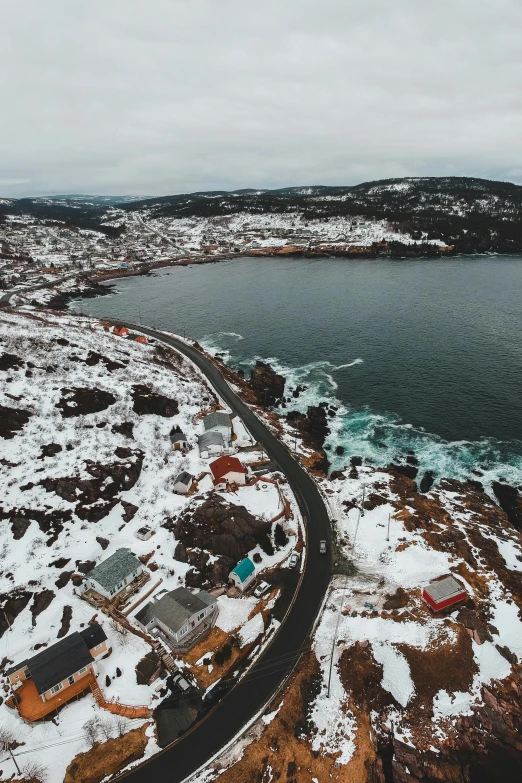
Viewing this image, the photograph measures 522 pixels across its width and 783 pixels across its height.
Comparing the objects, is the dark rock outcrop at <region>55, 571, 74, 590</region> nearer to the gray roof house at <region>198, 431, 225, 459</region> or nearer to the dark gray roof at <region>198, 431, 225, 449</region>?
the gray roof house at <region>198, 431, 225, 459</region>

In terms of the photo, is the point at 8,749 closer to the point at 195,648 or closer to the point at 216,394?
the point at 195,648

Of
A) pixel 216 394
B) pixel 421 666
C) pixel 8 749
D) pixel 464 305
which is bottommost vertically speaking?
pixel 8 749

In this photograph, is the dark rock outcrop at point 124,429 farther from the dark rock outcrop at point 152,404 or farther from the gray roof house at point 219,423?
the gray roof house at point 219,423

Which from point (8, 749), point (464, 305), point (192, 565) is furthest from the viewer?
point (464, 305)

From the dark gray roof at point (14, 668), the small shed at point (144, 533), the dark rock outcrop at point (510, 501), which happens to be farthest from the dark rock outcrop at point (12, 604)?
the dark rock outcrop at point (510, 501)

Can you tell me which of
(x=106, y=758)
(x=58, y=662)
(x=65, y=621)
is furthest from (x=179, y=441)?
(x=106, y=758)

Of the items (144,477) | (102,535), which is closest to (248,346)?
(144,477)

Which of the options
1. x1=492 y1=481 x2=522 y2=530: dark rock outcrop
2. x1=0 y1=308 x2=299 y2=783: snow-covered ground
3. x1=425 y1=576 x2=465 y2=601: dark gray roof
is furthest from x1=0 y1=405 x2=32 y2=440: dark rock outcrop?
x1=492 y1=481 x2=522 y2=530: dark rock outcrop
